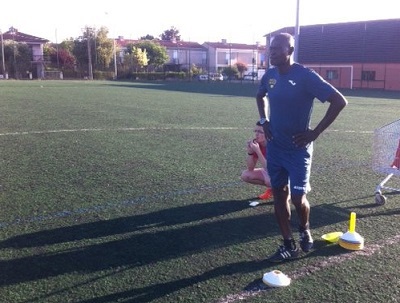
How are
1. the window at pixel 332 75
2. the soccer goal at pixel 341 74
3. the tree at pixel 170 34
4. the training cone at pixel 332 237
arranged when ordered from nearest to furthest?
the training cone at pixel 332 237, the soccer goal at pixel 341 74, the window at pixel 332 75, the tree at pixel 170 34

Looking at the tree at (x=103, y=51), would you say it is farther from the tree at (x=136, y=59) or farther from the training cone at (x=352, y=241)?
the training cone at (x=352, y=241)

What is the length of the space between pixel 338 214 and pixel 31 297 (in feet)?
12.1

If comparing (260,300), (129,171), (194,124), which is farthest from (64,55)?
(260,300)

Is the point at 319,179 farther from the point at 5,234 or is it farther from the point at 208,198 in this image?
the point at 5,234

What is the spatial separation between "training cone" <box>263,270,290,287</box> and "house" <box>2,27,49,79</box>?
6744 centimetres

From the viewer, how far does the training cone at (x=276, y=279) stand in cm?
377

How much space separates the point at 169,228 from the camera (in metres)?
5.13

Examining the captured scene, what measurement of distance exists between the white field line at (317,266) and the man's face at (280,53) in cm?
186

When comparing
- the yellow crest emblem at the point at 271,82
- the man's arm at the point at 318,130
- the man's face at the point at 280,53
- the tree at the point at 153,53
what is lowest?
the man's arm at the point at 318,130

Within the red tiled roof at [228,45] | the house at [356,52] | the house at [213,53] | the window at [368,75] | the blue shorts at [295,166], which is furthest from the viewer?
the red tiled roof at [228,45]

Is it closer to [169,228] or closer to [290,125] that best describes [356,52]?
[169,228]

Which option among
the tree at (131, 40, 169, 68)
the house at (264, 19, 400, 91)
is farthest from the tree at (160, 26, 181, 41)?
the house at (264, 19, 400, 91)

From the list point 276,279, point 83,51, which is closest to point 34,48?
point 83,51

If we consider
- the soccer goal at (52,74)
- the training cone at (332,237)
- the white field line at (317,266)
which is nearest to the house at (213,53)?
the soccer goal at (52,74)
